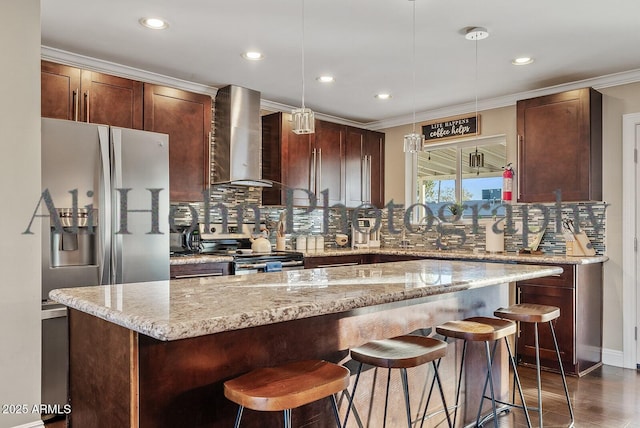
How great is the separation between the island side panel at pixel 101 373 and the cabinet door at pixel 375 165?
4285 mm

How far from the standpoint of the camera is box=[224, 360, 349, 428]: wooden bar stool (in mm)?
1356

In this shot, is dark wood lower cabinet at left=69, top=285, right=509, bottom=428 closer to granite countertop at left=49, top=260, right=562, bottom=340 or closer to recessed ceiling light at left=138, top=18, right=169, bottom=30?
granite countertop at left=49, top=260, right=562, bottom=340

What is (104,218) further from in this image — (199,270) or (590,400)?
(590,400)

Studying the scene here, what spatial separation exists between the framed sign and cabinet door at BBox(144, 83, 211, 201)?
2.51 metres

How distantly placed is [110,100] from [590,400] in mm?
3989

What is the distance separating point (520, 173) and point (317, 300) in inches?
132

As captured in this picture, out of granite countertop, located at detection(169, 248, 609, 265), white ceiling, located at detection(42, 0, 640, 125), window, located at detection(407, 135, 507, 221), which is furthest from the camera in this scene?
window, located at detection(407, 135, 507, 221)

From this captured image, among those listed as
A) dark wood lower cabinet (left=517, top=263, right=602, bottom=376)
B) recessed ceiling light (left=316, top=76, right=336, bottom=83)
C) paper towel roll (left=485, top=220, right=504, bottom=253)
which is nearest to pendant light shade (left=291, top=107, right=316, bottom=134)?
recessed ceiling light (left=316, top=76, right=336, bottom=83)

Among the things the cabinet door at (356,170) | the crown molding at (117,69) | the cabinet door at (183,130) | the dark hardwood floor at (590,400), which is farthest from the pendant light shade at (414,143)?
the cabinet door at (356,170)

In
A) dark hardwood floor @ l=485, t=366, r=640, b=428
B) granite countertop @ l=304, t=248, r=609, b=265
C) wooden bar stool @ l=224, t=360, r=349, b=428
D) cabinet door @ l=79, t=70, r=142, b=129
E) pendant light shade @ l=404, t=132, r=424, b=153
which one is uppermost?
cabinet door @ l=79, t=70, r=142, b=129

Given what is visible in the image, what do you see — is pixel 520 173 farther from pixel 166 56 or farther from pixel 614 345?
pixel 166 56

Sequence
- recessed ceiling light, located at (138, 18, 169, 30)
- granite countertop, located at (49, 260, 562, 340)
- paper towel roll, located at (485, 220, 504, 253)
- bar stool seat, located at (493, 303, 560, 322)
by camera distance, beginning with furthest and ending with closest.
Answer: paper towel roll, located at (485, 220, 504, 253) < recessed ceiling light, located at (138, 18, 169, 30) < bar stool seat, located at (493, 303, 560, 322) < granite countertop, located at (49, 260, 562, 340)

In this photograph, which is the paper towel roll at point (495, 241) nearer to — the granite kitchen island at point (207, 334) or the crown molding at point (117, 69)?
the granite kitchen island at point (207, 334)

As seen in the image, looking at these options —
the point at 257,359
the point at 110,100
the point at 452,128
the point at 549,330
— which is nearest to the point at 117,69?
the point at 110,100
